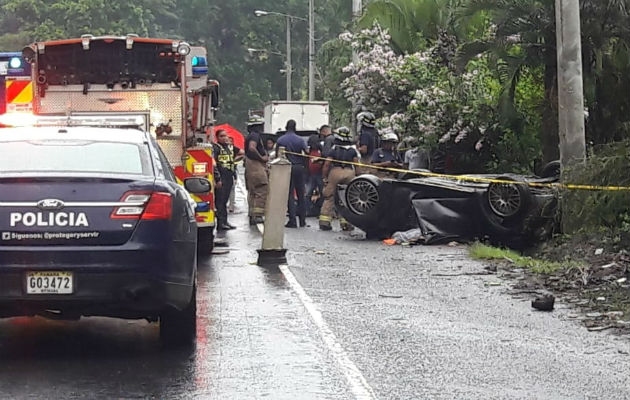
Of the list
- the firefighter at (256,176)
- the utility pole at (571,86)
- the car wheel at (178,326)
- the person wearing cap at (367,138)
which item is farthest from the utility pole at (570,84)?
the car wheel at (178,326)

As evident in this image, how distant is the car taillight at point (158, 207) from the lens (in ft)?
26.4

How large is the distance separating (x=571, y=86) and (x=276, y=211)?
4.40 meters

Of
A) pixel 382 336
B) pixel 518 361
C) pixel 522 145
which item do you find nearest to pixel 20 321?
pixel 382 336

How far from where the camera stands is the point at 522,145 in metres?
22.1

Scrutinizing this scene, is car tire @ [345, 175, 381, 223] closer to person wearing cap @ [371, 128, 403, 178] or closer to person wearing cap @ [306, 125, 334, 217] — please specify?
person wearing cap @ [371, 128, 403, 178]

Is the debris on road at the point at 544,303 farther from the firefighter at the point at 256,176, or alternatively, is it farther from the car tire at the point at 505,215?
the firefighter at the point at 256,176

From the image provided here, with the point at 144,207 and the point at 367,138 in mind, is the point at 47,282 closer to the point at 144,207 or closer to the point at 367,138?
the point at 144,207

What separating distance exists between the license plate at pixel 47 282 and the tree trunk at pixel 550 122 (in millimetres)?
12486

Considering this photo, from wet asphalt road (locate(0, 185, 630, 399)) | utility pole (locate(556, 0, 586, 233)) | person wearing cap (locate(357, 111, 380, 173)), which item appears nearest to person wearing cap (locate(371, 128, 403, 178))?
person wearing cap (locate(357, 111, 380, 173))

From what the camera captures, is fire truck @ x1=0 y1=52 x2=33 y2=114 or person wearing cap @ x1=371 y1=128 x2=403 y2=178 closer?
fire truck @ x1=0 y1=52 x2=33 y2=114

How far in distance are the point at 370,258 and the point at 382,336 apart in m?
5.85

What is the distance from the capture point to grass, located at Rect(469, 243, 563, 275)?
43.1 feet

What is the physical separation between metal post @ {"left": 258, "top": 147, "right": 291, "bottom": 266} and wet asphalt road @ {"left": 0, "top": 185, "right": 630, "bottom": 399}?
1461 mm

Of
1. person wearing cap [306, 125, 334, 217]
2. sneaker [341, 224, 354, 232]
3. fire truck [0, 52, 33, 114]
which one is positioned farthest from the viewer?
person wearing cap [306, 125, 334, 217]
